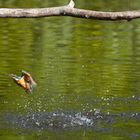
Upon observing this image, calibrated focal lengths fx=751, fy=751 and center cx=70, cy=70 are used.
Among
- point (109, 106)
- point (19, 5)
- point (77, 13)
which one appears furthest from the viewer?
point (19, 5)

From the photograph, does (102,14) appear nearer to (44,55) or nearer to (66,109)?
(66,109)

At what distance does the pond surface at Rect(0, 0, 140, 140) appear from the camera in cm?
810

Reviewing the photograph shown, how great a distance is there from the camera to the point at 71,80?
10359 mm

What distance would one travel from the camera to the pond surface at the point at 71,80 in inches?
319

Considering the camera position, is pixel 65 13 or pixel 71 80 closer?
pixel 65 13

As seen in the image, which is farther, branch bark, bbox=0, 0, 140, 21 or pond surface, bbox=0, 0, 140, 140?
pond surface, bbox=0, 0, 140, 140

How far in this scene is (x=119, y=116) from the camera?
27.9ft

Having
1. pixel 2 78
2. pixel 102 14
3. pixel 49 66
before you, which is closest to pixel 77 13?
pixel 102 14

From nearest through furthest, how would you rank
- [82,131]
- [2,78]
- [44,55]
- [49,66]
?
[82,131]
[2,78]
[49,66]
[44,55]

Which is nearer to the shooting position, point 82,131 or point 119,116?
point 82,131

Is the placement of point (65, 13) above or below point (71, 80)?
above

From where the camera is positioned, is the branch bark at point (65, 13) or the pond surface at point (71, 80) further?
the pond surface at point (71, 80)

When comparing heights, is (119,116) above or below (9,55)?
below

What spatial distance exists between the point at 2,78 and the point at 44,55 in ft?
6.13
